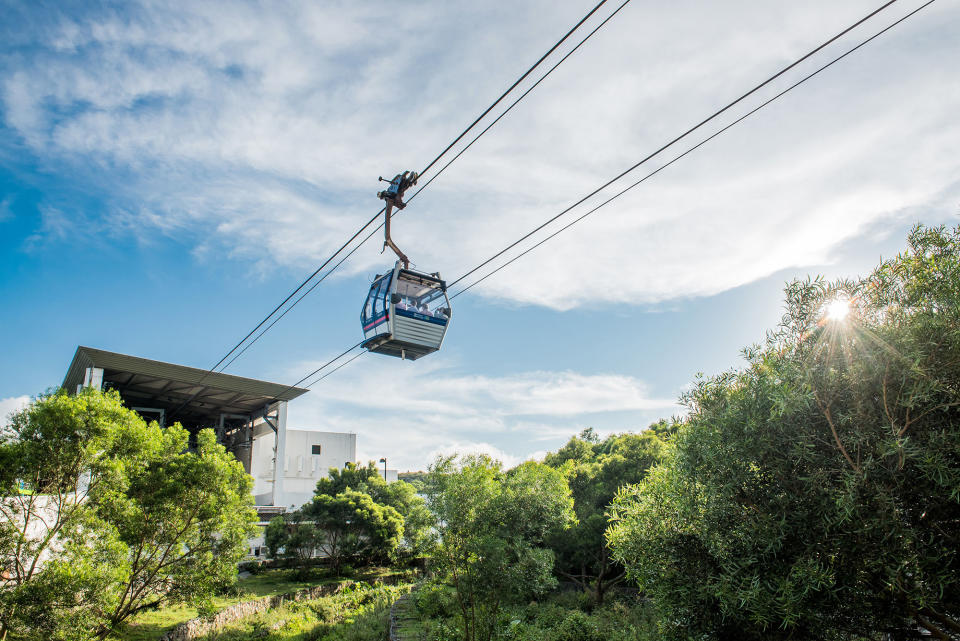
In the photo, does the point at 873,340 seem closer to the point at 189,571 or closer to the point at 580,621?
the point at 580,621

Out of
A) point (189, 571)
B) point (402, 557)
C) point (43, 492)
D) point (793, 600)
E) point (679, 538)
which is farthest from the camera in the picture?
point (402, 557)

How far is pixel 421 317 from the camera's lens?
12453 millimetres

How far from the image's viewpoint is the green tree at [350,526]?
3117cm

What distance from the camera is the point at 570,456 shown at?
38188mm

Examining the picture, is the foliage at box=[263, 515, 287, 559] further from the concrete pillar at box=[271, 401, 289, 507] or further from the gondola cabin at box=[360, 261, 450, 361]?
the gondola cabin at box=[360, 261, 450, 361]

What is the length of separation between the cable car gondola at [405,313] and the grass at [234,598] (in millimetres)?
10903

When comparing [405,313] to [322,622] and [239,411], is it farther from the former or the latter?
[239,411]

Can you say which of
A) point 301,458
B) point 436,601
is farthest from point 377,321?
point 301,458

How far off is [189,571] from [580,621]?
39.1 feet

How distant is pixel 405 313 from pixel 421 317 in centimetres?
45

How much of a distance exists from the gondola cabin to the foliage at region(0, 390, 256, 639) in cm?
688

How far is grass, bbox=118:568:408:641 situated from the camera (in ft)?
54.0

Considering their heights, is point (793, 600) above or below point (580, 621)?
above

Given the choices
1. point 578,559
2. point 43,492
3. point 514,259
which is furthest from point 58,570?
point 578,559
